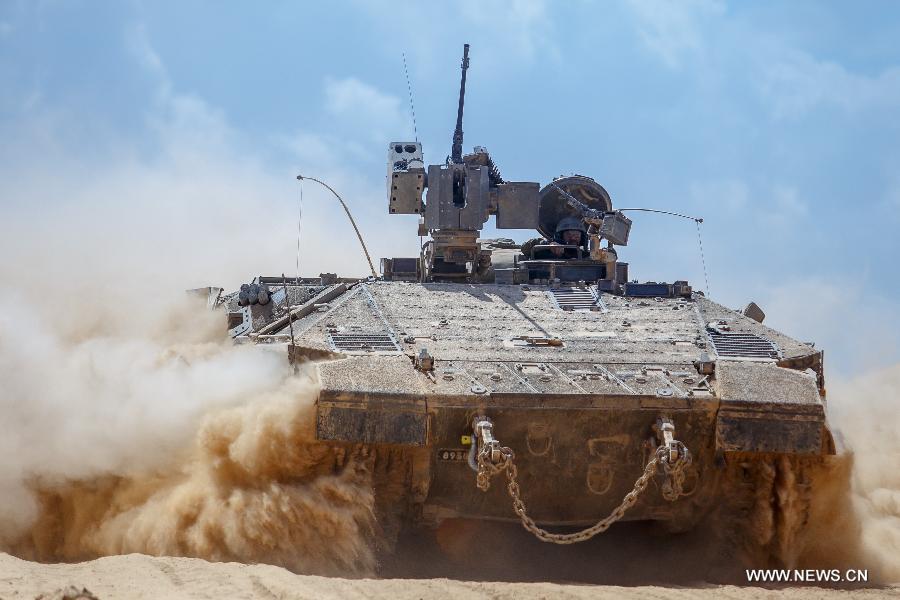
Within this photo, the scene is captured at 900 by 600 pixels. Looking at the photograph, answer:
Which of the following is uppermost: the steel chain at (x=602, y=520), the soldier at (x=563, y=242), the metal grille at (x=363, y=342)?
the soldier at (x=563, y=242)

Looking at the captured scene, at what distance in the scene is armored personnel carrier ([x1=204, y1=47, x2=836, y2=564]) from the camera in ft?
30.5

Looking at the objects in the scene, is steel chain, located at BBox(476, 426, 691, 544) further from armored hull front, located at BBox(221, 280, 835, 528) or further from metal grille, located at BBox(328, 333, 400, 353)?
metal grille, located at BBox(328, 333, 400, 353)

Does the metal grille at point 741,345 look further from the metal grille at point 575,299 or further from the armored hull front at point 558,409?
the metal grille at point 575,299

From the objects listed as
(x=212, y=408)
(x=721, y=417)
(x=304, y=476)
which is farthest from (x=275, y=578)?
(x=721, y=417)

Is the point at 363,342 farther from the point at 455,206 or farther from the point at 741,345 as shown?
the point at 455,206

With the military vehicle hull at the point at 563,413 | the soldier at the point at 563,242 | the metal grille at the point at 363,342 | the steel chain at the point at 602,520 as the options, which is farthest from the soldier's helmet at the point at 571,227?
the steel chain at the point at 602,520

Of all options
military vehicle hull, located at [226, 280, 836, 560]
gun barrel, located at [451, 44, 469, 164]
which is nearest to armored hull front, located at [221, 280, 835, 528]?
military vehicle hull, located at [226, 280, 836, 560]

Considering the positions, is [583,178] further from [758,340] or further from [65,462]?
[65,462]

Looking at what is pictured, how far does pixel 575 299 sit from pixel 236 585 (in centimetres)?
585

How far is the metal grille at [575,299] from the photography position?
40.5ft

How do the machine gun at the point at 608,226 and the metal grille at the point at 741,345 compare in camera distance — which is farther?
the machine gun at the point at 608,226

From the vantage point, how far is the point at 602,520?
975cm

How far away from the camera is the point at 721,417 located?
379 inches

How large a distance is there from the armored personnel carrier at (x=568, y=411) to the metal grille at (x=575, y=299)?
17 centimetres
